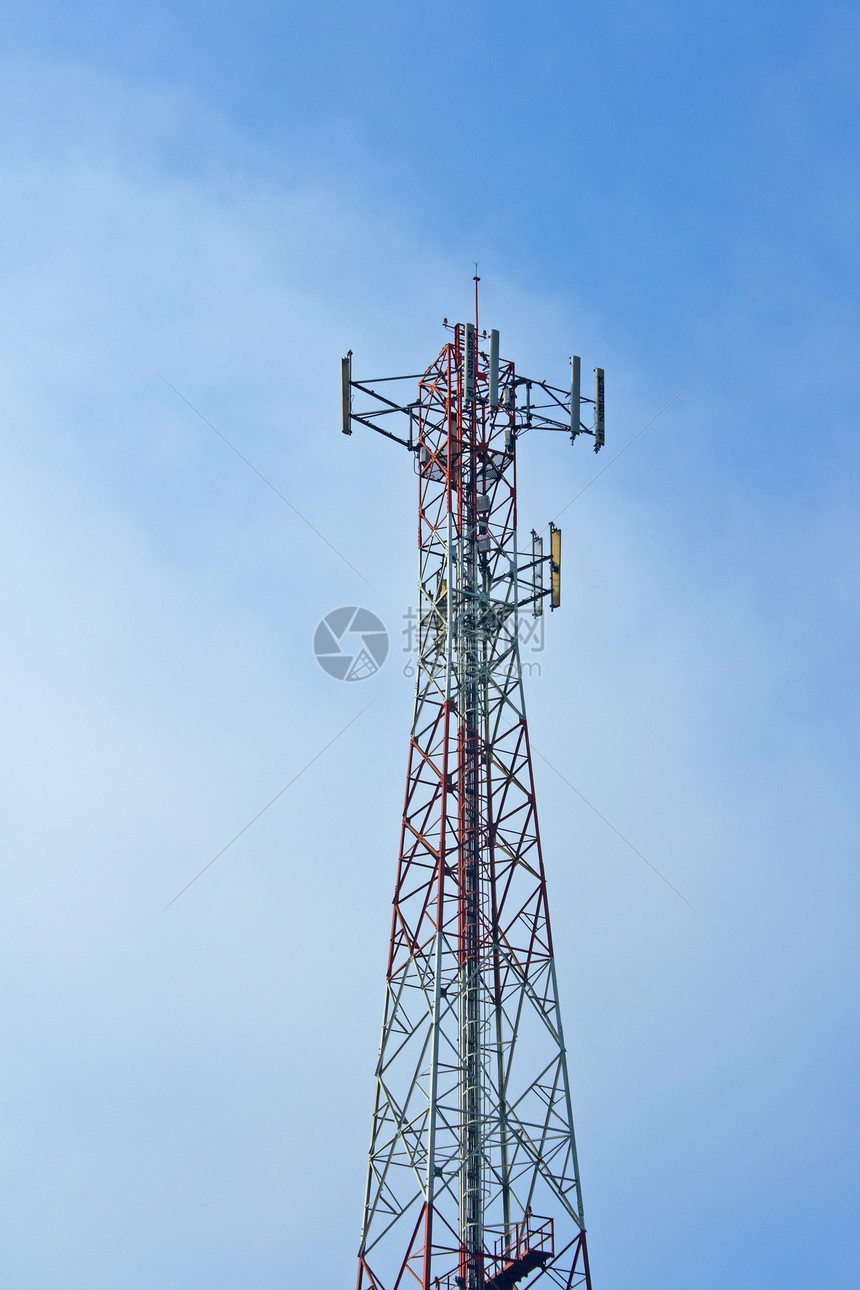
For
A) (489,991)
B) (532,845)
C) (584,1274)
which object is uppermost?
(532,845)

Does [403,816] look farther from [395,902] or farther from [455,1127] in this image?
[455,1127]

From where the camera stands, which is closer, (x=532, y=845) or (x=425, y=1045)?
(x=425, y=1045)

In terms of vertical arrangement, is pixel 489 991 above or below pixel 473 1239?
above

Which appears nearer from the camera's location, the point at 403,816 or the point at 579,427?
the point at 403,816

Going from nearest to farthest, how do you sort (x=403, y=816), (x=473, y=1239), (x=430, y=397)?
(x=473, y=1239) → (x=403, y=816) → (x=430, y=397)

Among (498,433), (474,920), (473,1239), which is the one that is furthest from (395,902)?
(498,433)

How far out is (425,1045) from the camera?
167 feet

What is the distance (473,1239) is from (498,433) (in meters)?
28.2

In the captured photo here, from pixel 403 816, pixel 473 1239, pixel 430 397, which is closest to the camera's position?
pixel 473 1239

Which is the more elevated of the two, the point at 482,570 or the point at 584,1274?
the point at 482,570

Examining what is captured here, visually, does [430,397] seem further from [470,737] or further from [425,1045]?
[425,1045]

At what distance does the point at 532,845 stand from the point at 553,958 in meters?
3.90

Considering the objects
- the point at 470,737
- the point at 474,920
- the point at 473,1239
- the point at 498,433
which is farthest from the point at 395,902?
the point at 498,433

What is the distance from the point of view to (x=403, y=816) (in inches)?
2128
